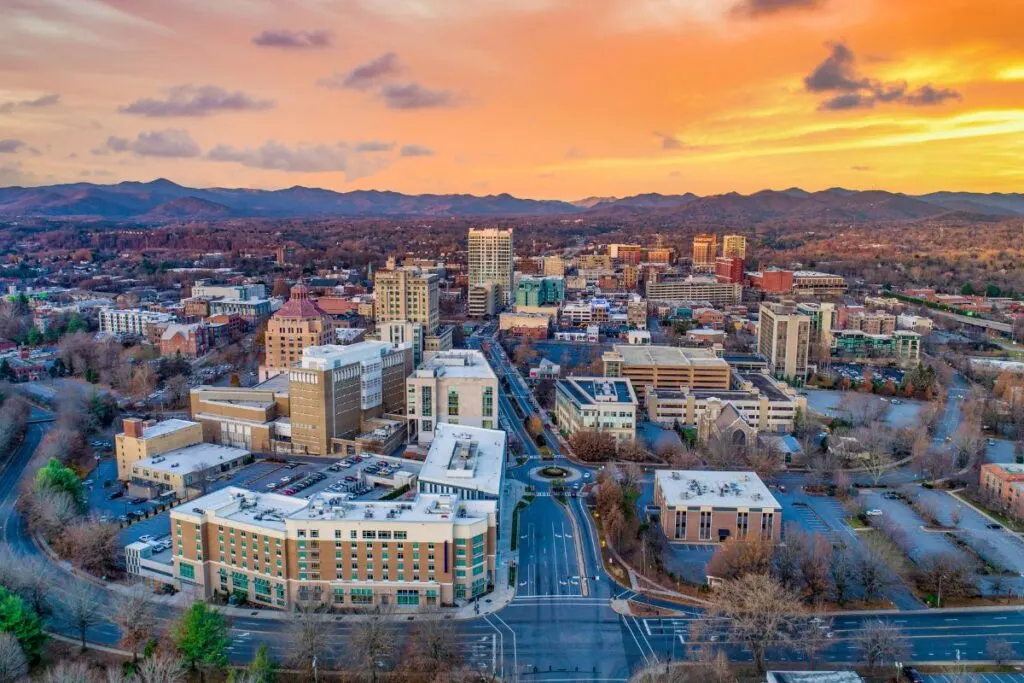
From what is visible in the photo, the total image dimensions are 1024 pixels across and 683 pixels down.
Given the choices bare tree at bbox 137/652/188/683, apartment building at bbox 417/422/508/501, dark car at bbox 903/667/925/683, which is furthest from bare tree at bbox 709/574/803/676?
bare tree at bbox 137/652/188/683

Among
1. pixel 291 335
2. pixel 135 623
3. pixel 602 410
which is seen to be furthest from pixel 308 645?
pixel 291 335

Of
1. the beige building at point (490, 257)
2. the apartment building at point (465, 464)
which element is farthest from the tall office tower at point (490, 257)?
the apartment building at point (465, 464)

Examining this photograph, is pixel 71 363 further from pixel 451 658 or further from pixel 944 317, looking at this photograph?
pixel 944 317

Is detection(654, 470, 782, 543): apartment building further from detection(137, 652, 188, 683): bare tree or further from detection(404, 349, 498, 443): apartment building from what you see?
detection(137, 652, 188, 683): bare tree

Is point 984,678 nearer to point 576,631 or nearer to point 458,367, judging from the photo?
point 576,631

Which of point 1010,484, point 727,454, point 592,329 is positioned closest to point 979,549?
point 1010,484

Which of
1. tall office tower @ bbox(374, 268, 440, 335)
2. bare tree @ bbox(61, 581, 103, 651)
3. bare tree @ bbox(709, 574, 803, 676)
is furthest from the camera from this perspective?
tall office tower @ bbox(374, 268, 440, 335)

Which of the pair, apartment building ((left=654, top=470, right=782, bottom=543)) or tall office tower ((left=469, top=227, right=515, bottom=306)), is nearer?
apartment building ((left=654, top=470, right=782, bottom=543))
